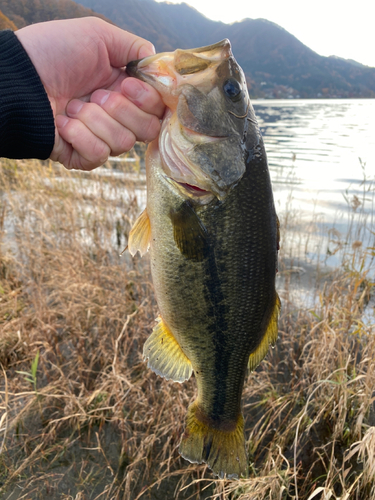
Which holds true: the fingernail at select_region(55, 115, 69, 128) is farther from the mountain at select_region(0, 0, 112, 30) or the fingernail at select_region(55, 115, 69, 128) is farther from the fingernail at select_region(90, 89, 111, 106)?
the mountain at select_region(0, 0, 112, 30)

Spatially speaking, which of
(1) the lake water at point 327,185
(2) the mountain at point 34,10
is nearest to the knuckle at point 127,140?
(1) the lake water at point 327,185

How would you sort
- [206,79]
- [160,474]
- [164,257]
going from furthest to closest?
[160,474] < [164,257] < [206,79]

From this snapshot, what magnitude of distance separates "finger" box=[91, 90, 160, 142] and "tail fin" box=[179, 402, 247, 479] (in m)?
1.60

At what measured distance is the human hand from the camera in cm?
184

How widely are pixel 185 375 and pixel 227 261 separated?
2.43 ft

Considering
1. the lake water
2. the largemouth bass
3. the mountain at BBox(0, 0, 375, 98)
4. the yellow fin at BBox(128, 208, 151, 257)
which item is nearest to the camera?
the largemouth bass

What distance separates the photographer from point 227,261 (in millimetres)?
1696

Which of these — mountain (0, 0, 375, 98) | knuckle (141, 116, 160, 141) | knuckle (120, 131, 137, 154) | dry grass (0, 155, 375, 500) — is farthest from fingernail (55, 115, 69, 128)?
mountain (0, 0, 375, 98)

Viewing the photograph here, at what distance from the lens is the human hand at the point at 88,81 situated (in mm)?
1840

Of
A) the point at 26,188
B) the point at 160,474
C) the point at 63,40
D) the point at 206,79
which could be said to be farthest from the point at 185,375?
the point at 26,188

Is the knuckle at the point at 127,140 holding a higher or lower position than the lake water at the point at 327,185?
higher

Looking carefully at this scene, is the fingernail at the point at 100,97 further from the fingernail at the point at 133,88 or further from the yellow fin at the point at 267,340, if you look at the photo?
the yellow fin at the point at 267,340

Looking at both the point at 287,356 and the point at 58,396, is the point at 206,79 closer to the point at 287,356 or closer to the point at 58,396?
the point at 58,396

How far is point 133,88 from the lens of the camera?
1.67 meters
